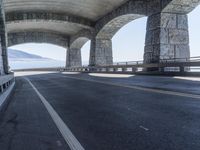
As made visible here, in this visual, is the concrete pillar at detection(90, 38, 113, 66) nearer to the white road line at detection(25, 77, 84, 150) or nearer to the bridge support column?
the bridge support column

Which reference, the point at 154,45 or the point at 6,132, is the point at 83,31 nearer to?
the point at 154,45

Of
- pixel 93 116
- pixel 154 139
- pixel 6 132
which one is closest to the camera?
pixel 154 139

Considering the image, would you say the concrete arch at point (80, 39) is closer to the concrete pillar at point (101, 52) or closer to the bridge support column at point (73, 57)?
the bridge support column at point (73, 57)

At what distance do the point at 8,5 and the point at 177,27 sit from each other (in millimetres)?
20710

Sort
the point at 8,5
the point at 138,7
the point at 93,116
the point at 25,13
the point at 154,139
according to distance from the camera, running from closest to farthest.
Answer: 1. the point at 154,139
2. the point at 93,116
3. the point at 138,7
4. the point at 8,5
5. the point at 25,13

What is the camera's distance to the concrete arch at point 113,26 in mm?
34438

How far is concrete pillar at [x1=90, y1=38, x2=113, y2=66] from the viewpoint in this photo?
143 ft

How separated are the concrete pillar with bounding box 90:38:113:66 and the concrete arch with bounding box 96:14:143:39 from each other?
2.66 feet

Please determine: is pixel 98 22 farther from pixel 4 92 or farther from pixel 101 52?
pixel 4 92

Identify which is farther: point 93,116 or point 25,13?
point 25,13


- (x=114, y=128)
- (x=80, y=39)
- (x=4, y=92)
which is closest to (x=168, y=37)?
(x=4, y=92)

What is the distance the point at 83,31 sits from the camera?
49156 mm

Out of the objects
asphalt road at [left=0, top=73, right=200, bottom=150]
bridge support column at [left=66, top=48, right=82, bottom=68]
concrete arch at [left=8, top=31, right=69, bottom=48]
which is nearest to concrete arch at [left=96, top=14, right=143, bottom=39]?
bridge support column at [left=66, top=48, right=82, bottom=68]

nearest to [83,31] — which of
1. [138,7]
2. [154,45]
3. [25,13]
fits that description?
[25,13]
